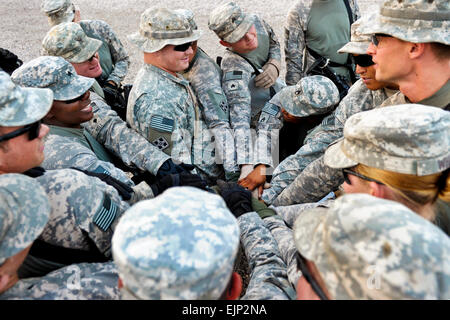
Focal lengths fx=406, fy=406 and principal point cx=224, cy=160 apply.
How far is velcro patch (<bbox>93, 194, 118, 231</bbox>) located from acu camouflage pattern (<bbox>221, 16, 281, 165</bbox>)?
164 cm

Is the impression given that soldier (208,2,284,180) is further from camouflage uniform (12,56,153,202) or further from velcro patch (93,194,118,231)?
velcro patch (93,194,118,231)

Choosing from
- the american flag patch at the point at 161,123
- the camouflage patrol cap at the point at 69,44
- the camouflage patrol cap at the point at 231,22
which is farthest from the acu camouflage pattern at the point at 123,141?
the camouflage patrol cap at the point at 231,22

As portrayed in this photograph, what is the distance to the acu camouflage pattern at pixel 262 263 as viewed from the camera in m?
1.72

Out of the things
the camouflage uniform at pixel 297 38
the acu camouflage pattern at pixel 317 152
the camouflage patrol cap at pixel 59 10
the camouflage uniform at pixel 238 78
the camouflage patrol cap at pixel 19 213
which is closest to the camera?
the camouflage patrol cap at pixel 19 213

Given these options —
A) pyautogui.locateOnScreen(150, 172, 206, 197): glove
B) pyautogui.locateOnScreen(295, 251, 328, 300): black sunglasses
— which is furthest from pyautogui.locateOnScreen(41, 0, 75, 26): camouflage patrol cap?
pyautogui.locateOnScreen(295, 251, 328, 300): black sunglasses

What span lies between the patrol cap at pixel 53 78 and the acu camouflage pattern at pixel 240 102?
135 centimetres

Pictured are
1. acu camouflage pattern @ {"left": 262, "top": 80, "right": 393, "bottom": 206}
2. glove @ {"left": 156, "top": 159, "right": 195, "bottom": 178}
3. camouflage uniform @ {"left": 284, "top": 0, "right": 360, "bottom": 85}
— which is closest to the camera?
acu camouflage pattern @ {"left": 262, "top": 80, "right": 393, "bottom": 206}

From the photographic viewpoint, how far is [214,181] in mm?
3516

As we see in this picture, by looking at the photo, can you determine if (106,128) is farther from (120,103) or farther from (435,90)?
(435,90)

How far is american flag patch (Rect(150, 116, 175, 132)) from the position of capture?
299 centimetres

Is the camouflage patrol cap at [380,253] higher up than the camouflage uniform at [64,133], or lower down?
higher up

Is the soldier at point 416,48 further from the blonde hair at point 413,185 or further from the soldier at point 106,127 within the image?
the soldier at point 106,127

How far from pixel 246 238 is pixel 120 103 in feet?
7.35
